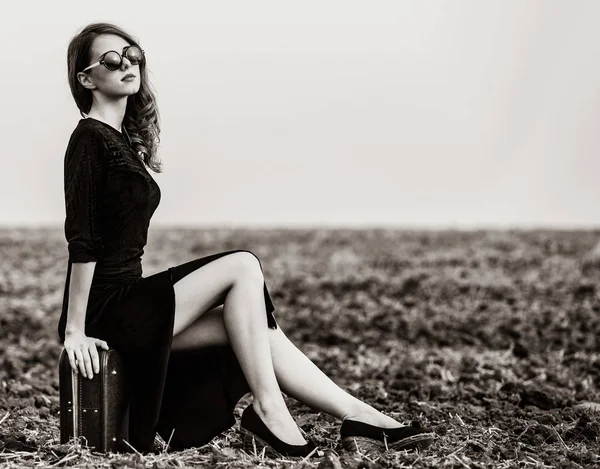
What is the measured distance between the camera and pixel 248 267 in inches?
140

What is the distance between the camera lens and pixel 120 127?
374cm

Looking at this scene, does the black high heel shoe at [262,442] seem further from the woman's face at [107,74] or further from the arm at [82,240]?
Result: the woman's face at [107,74]

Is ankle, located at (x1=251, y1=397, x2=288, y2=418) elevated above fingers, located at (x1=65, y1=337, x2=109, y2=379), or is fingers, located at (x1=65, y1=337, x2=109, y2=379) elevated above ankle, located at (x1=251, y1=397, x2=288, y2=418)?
fingers, located at (x1=65, y1=337, x2=109, y2=379)

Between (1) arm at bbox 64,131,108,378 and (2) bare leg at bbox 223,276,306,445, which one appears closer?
(1) arm at bbox 64,131,108,378

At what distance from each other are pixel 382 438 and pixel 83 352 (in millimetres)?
1251

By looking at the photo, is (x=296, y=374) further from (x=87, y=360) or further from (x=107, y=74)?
(x=107, y=74)

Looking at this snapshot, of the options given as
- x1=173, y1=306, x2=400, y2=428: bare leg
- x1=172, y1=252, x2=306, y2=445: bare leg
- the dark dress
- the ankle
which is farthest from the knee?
the ankle

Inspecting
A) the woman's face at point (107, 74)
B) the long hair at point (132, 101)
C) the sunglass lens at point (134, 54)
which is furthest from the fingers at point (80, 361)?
the sunglass lens at point (134, 54)

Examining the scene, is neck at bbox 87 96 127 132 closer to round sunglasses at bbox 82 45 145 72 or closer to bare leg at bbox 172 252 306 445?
round sunglasses at bbox 82 45 145 72

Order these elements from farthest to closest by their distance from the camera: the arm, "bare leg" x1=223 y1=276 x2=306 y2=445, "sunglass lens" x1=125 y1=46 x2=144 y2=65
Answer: "sunglass lens" x1=125 y1=46 x2=144 y2=65 → "bare leg" x1=223 y1=276 x2=306 y2=445 → the arm

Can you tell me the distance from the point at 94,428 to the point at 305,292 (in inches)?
240

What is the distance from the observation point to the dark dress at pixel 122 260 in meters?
3.44

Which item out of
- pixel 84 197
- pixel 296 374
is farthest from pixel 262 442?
pixel 84 197

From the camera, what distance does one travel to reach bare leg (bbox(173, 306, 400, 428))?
3.66 meters
